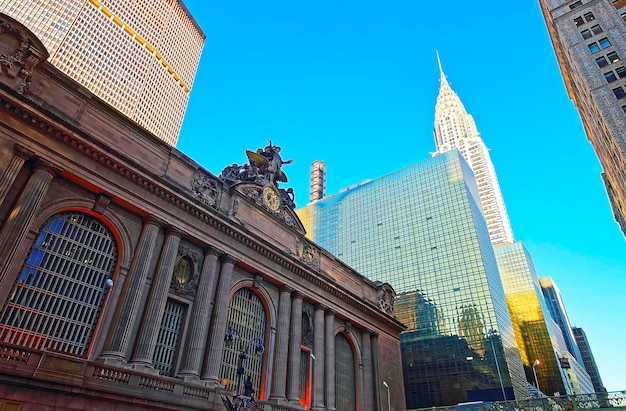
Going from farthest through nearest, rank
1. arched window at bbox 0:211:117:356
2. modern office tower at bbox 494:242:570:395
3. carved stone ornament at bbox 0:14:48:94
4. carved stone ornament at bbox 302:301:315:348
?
1. modern office tower at bbox 494:242:570:395
2. carved stone ornament at bbox 302:301:315:348
3. carved stone ornament at bbox 0:14:48:94
4. arched window at bbox 0:211:117:356

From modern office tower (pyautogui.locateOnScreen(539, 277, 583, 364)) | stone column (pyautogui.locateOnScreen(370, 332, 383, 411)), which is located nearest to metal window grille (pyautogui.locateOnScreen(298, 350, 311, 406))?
stone column (pyautogui.locateOnScreen(370, 332, 383, 411))

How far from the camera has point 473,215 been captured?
253 feet

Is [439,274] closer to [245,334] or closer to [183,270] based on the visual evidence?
[245,334]

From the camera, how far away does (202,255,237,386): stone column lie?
76.8 feet

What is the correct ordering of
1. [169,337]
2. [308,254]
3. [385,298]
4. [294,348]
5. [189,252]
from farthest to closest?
1. [385,298]
2. [308,254]
3. [294,348]
4. [189,252]
5. [169,337]

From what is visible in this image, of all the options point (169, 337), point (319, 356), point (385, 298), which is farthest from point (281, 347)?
point (385, 298)

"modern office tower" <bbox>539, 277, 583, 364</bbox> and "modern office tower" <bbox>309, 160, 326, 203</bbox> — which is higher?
"modern office tower" <bbox>309, 160, 326, 203</bbox>

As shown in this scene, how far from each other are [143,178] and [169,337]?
31.0 feet

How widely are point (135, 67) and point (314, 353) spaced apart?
82.0m

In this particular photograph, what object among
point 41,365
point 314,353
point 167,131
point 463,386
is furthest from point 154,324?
point 167,131

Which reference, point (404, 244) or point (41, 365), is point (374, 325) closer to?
point (41, 365)

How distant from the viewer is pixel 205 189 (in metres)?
28.2

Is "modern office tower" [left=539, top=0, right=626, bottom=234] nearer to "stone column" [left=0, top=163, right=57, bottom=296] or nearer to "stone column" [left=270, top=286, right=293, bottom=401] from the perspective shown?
"stone column" [left=270, top=286, right=293, bottom=401]

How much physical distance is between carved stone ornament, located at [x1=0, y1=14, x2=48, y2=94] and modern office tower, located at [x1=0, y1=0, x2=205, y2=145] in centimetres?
6554
